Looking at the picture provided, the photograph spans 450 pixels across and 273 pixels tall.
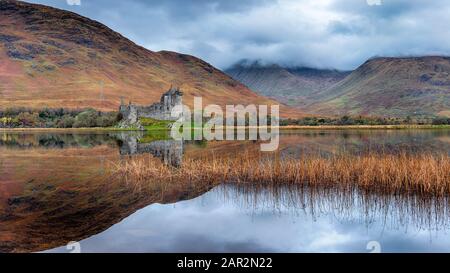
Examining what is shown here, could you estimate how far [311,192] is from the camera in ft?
47.5

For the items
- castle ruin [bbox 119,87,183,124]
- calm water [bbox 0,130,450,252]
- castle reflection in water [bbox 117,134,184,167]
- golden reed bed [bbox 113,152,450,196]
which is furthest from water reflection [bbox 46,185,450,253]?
castle ruin [bbox 119,87,183,124]

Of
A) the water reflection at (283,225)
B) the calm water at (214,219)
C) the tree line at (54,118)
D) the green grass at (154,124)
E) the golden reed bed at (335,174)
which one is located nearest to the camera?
the water reflection at (283,225)

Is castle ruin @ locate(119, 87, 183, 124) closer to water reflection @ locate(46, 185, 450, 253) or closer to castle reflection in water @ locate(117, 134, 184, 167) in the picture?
castle reflection in water @ locate(117, 134, 184, 167)

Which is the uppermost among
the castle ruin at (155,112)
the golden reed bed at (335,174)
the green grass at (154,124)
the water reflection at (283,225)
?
the castle ruin at (155,112)

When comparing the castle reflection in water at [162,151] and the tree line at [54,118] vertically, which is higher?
the tree line at [54,118]

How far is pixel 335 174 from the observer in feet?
51.3

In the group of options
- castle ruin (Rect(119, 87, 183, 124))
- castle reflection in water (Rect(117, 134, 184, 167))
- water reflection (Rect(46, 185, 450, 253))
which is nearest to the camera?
water reflection (Rect(46, 185, 450, 253))

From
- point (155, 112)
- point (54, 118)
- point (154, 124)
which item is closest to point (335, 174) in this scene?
point (154, 124)

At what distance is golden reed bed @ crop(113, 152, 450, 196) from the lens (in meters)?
13.7

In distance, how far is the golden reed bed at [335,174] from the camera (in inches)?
540

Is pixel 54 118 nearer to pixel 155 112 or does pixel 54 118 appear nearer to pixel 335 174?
pixel 155 112

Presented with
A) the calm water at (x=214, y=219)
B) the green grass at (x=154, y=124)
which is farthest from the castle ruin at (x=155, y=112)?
the calm water at (x=214, y=219)

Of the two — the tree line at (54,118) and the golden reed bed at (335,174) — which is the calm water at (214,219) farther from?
the tree line at (54,118)

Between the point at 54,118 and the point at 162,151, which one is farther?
the point at 54,118
